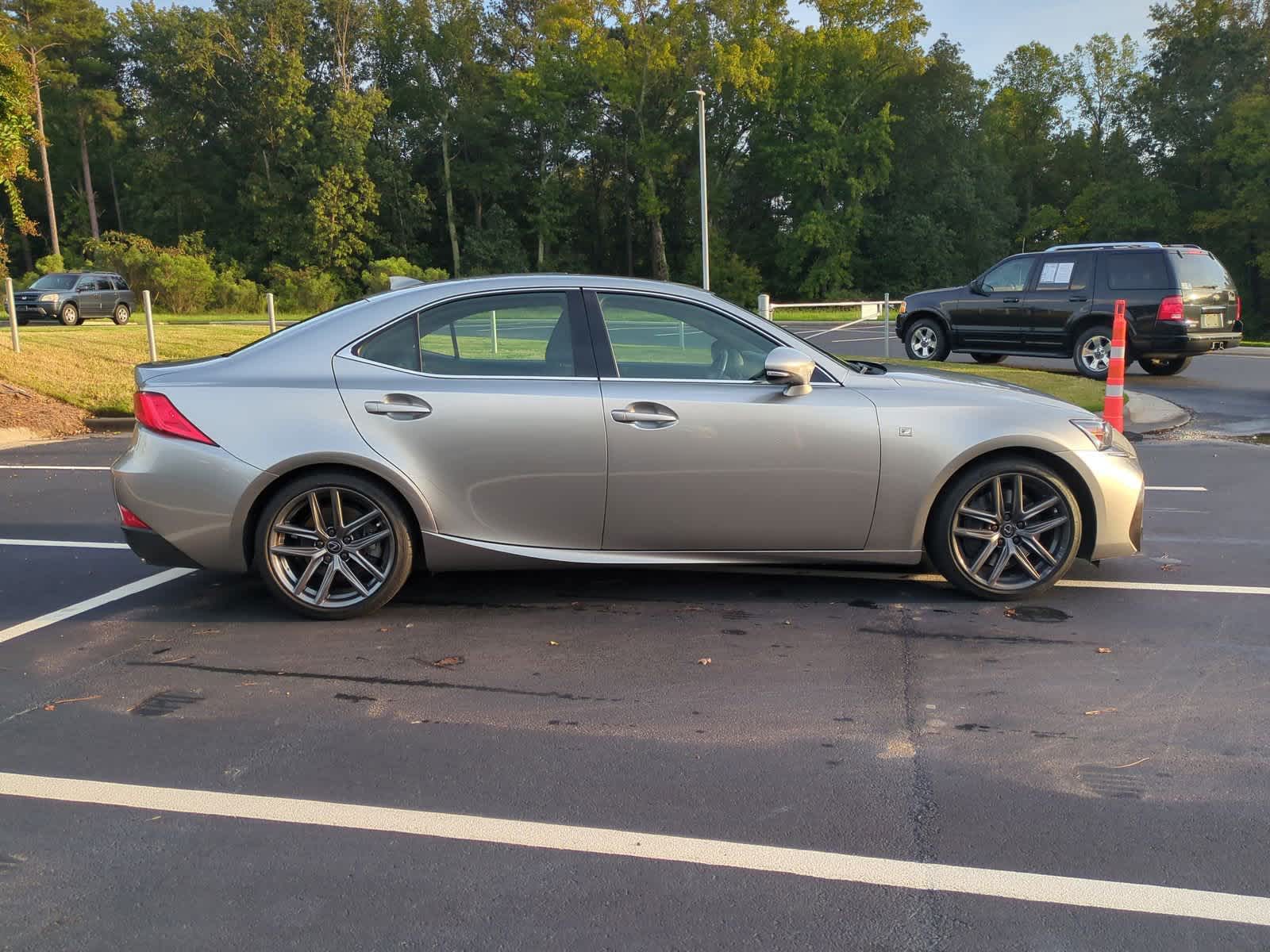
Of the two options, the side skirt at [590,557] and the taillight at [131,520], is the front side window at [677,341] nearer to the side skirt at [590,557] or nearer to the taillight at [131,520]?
the side skirt at [590,557]

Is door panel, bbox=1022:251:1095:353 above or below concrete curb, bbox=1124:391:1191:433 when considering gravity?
above

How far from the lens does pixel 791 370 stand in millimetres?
5129

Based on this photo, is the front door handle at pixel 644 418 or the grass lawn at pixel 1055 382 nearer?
the front door handle at pixel 644 418

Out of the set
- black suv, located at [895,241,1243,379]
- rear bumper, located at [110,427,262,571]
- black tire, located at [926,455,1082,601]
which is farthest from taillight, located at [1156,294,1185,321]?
rear bumper, located at [110,427,262,571]

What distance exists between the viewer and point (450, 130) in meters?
65.6

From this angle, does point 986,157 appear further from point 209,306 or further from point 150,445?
point 150,445

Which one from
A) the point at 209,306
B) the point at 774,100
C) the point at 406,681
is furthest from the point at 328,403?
the point at 774,100

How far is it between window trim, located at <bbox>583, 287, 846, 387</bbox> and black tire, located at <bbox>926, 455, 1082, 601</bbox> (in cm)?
85

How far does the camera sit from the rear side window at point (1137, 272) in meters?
16.2

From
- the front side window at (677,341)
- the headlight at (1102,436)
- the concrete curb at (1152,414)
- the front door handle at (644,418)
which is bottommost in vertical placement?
the concrete curb at (1152,414)

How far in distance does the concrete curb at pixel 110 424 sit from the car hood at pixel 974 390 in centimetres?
1036

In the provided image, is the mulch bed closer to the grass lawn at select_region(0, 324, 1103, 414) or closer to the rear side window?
the grass lawn at select_region(0, 324, 1103, 414)

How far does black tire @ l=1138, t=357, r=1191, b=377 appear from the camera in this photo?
1783cm

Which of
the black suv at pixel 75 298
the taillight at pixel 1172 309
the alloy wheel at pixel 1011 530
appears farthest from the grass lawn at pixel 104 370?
the black suv at pixel 75 298
